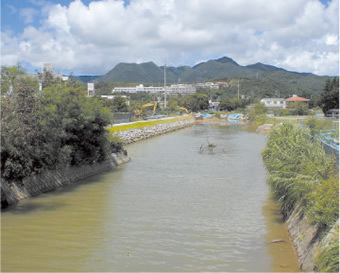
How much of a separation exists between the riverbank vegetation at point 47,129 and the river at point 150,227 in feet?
4.63

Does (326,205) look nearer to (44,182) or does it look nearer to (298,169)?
(298,169)

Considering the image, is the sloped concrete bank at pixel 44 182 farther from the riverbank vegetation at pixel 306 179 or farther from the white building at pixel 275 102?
the white building at pixel 275 102

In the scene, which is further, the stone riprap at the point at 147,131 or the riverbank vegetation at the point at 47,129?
the stone riprap at the point at 147,131

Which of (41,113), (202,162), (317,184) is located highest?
(41,113)

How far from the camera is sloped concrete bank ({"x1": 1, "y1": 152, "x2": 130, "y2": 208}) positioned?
15.7 metres

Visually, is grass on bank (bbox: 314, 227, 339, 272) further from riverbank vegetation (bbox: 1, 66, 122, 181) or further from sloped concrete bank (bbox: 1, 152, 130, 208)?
sloped concrete bank (bbox: 1, 152, 130, 208)

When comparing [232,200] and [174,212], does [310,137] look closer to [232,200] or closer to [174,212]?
[232,200]

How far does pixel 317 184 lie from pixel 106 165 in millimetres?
15949

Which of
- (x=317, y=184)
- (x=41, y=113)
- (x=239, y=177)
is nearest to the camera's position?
(x=317, y=184)

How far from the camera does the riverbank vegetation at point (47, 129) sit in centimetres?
1488

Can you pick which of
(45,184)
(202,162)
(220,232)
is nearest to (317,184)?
(220,232)

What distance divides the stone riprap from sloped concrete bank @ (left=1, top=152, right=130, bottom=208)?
629 inches

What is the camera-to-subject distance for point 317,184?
10.3m

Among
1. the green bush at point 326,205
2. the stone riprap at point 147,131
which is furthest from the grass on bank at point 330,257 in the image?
the stone riprap at point 147,131
